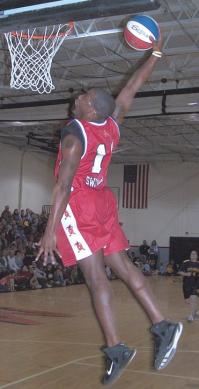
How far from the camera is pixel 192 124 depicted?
71.7ft

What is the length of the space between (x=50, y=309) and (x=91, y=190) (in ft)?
30.8

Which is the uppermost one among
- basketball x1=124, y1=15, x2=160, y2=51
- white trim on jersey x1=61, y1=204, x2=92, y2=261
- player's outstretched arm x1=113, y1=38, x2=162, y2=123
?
basketball x1=124, y1=15, x2=160, y2=51

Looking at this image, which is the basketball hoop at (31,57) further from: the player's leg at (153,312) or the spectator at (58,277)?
the spectator at (58,277)

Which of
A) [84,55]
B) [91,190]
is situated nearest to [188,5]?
[84,55]

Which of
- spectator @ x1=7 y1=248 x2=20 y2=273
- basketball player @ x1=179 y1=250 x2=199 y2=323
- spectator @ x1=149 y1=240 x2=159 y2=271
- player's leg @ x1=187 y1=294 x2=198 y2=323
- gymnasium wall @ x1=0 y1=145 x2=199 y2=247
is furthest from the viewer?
spectator @ x1=149 y1=240 x2=159 y2=271

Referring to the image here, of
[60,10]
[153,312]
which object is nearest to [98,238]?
[153,312]

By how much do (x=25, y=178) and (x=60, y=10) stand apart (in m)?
23.1

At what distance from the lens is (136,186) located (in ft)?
97.8

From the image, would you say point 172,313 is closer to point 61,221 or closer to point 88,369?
point 88,369

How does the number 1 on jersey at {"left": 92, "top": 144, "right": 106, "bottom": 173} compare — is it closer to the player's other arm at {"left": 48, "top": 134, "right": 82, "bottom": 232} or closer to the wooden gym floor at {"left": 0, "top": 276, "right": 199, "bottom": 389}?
the player's other arm at {"left": 48, "top": 134, "right": 82, "bottom": 232}

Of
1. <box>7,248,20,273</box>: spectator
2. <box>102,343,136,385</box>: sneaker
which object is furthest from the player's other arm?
<box>7,248,20,273</box>: spectator

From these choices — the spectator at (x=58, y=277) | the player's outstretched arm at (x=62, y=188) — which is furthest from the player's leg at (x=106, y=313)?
the spectator at (x=58, y=277)

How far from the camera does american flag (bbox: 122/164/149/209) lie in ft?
97.2

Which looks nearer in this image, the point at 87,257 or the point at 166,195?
the point at 87,257
